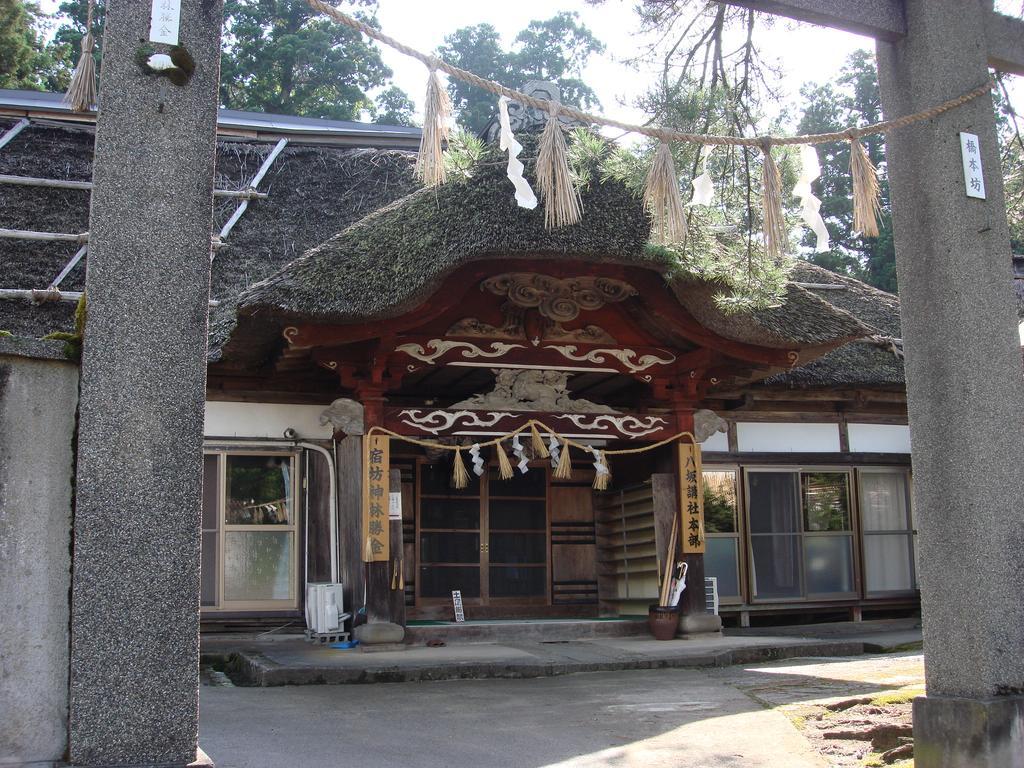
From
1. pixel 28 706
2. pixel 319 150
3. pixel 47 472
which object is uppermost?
pixel 319 150

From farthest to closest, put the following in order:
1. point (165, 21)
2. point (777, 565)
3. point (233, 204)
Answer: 1. point (233, 204)
2. point (777, 565)
3. point (165, 21)

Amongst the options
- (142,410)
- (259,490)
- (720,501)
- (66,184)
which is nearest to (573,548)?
(720,501)

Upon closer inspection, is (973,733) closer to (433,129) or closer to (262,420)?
(433,129)

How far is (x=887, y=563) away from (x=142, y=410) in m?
9.83

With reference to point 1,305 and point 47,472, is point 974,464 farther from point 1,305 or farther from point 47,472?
point 1,305

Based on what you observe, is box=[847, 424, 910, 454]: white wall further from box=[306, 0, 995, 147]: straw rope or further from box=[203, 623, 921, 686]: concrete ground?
box=[306, 0, 995, 147]: straw rope

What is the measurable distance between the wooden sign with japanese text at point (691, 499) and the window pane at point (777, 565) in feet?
5.85

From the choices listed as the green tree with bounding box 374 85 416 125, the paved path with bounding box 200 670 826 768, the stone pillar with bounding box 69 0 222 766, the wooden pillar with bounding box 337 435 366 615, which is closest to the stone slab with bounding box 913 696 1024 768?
the paved path with bounding box 200 670 826 768

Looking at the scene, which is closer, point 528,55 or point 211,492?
point 211,492

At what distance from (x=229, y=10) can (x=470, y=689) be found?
25.2 m

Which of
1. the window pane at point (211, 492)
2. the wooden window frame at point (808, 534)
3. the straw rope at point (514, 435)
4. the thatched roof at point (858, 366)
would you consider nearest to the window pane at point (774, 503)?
the wooden window frame at point (808, 534)

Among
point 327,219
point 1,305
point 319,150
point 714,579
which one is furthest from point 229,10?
point 714,579

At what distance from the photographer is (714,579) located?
1038 cm

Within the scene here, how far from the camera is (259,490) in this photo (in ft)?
31.5
